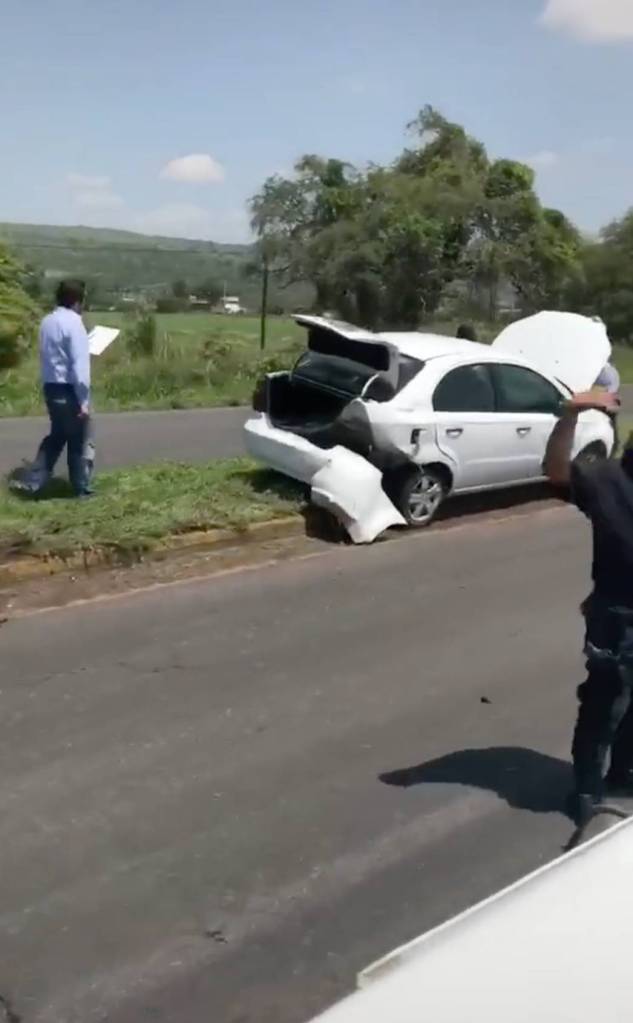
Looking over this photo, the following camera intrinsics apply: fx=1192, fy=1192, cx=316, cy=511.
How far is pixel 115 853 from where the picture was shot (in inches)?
186

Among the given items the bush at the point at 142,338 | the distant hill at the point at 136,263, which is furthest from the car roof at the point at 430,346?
the distant hill at the point at 136,263

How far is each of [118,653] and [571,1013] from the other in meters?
5.36

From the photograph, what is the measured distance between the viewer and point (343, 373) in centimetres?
1016

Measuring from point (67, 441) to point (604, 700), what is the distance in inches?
231

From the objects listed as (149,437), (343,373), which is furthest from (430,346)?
(149,437)

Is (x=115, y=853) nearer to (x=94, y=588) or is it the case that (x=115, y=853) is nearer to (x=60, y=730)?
(x=60, y=730)

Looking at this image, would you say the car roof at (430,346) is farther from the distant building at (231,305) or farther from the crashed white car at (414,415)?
the distant building at (231,305)

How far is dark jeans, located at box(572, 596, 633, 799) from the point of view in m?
4.70

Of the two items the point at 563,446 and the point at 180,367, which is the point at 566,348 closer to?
the point at 563,446

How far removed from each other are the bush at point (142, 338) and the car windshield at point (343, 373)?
9875 millimetres

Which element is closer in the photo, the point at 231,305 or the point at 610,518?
the point at 610,518

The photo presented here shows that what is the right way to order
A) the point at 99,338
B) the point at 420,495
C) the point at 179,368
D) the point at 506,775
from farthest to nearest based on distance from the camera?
the point at 179,368 < the point at 99,338 < the point at 420,495 < the point at 506,775

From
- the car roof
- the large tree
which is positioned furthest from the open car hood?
the large tree

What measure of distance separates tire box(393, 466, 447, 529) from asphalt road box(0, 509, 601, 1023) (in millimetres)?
1530
